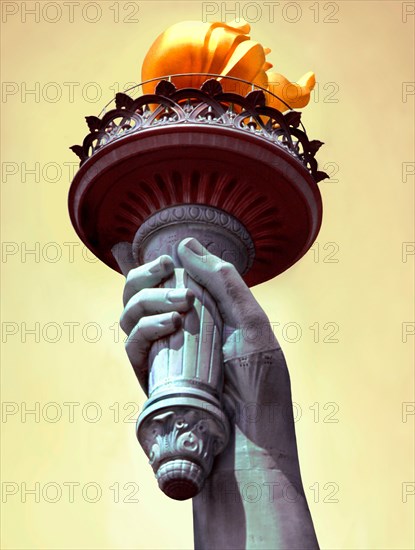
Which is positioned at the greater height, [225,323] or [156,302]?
[156,302]

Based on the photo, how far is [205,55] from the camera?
60.4 feet

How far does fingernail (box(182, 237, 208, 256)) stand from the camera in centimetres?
1697

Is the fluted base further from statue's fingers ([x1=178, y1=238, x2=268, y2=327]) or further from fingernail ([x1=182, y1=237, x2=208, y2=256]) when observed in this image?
fingernail ([x1=182, y1=237, x2=208, y2=256])

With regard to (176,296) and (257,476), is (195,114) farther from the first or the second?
(257,476)

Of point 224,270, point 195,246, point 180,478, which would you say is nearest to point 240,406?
point 180,478

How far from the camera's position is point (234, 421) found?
647 inches

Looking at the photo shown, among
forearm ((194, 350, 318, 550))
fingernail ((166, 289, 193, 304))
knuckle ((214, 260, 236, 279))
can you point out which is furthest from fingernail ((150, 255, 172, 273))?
forearm ((194, 350, 318, 550))

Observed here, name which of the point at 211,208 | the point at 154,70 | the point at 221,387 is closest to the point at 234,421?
the point at 221,387

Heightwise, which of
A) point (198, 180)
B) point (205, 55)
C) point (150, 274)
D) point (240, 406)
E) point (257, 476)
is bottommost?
point (257, 476)

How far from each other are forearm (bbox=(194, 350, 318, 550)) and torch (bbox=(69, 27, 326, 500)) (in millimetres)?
416

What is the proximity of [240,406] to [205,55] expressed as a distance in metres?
4.47

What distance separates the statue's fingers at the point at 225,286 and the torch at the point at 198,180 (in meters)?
0.09

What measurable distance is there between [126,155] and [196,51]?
1.84 metres

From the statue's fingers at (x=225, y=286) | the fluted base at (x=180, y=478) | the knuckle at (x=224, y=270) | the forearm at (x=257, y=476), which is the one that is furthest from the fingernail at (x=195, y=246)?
the fluted base at (x=180, y=478)
